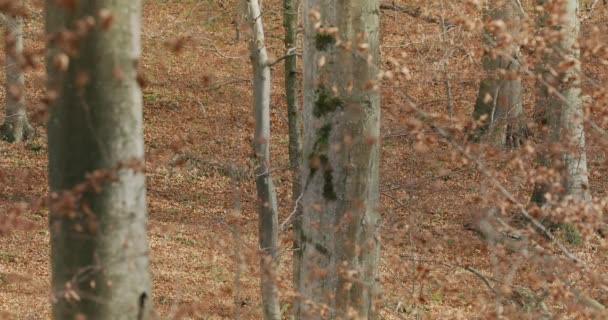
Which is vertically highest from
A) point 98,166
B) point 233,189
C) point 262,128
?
point 98,166

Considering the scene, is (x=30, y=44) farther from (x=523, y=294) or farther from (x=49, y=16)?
(x=49, y=16)

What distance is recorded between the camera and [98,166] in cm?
378

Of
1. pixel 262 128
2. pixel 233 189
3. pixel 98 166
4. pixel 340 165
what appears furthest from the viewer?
pixel 262 128

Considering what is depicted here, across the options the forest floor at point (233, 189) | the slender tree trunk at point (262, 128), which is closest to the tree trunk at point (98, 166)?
the forest floor at point (233, 189)

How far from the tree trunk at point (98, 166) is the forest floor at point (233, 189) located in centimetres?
225

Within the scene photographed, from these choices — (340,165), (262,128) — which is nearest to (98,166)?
(340,165)

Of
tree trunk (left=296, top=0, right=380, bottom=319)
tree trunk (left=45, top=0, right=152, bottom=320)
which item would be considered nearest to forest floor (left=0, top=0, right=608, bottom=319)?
tree trunk (left=296, top=0, right=380, bottom=319)

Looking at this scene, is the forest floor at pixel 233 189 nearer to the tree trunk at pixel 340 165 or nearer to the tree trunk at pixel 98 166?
the tree trunk at pixel 340 165

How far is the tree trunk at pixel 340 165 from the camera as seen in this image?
6008 millimetres

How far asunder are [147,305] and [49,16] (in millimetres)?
1342

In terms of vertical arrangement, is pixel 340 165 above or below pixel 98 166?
below

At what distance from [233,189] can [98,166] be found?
12.0ft

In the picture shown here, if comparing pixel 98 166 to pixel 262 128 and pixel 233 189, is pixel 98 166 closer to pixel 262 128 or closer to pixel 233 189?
Answer: pixel 233 189

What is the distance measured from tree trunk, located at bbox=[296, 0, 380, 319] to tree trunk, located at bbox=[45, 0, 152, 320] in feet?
7.52
